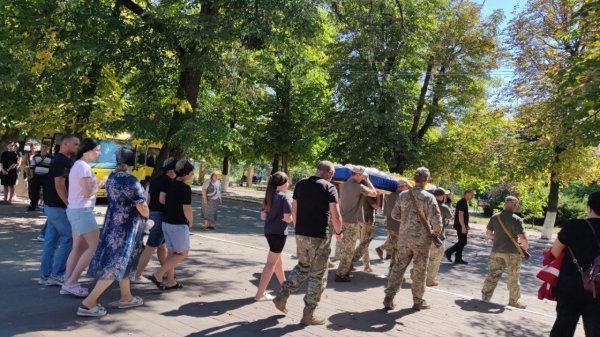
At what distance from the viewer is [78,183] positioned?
5.38m

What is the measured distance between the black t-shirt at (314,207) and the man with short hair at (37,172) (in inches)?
281

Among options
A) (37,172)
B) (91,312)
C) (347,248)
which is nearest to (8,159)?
(37,172)

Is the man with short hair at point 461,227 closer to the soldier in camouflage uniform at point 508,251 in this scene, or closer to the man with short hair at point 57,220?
the soldier in camouflage uniform at point 508,251

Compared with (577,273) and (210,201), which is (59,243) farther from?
(210,201)

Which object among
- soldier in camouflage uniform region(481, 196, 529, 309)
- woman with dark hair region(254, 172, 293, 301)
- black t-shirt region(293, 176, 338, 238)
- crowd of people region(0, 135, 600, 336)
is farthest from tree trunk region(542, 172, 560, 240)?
black t-shirt region(293, 176, 338, 238)

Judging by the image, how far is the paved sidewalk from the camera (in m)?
4.90

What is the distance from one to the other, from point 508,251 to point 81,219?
19.3 ft

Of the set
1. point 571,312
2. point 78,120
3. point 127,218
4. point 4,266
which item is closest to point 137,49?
point 78,120

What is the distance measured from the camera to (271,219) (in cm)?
609

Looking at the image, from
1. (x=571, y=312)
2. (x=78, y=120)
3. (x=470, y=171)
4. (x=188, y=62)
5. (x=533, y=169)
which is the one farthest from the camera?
(x=470, y=171)

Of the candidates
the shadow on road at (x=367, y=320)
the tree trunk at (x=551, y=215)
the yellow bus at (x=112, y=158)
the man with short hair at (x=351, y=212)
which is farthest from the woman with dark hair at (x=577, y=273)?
the tree trunk at (x=551, y=215)

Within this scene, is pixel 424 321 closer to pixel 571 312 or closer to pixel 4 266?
pixel 571 312

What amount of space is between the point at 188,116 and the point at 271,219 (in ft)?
14.2

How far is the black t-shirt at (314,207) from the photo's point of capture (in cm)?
543
